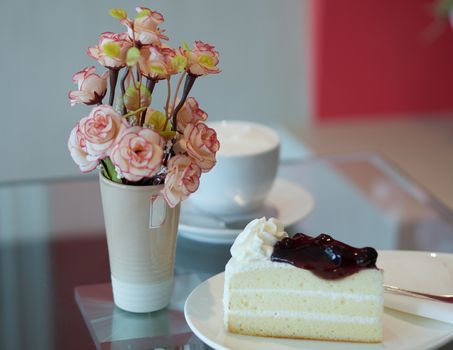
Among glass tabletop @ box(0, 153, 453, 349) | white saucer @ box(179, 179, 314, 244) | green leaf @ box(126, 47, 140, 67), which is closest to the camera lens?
green leaf @ box(126, 47, 140, 67)

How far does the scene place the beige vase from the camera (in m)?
1.02

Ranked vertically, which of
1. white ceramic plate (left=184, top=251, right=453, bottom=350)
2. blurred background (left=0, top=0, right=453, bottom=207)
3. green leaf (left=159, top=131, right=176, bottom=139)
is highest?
green leaf (left=159, top=131, right=176, bottom=139)

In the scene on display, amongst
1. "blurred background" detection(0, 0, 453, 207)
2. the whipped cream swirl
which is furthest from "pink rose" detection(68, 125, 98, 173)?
"blurred background" detection(0, 0, 453, 207)

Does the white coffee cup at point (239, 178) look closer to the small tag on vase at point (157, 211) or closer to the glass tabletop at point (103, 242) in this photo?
the glass tabletop at point (103, 242)

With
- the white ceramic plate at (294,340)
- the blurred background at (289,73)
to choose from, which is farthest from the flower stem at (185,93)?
the blurred background at (289,73)

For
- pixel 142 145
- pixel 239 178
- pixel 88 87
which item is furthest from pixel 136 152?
pixel 239 178

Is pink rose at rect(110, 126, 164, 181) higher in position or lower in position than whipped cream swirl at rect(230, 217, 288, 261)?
higher

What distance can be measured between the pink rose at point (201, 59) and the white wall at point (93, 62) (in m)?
1.66

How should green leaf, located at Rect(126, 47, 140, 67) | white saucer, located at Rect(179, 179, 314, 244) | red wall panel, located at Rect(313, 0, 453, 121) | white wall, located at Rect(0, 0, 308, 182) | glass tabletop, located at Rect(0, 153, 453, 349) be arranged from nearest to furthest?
1. green leaf, located at Rect(126, 47, 140, 67)
2. glass tabletop, located at Rect(0, 153, 453, 349)
3. white saucer, located at Rect(179, 179, 314, 244)
4. white wall, located at Rect(0, 0, 308, 182)
5. red wall panel, located at Rect(313, 0, 453, 121)

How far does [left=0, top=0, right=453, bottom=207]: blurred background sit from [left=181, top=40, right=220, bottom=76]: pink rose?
1651mm

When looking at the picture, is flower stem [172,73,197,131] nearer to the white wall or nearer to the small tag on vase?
the small tag on vase

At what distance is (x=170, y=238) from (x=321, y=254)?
21 centimetres

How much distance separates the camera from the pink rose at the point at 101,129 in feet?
3.12

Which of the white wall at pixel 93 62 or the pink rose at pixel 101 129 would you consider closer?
the pink rose at pixel 101 129
